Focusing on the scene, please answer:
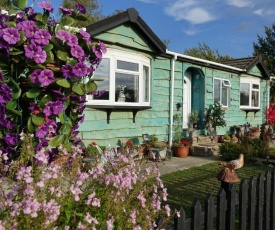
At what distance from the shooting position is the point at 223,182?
147 inches

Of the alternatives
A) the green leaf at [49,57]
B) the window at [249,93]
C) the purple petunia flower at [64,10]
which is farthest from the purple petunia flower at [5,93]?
the window at [249,93]

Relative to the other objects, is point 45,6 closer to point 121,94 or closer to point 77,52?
point 77,52

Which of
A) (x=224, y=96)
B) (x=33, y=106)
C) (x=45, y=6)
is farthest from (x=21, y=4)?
(x=224, y=96)

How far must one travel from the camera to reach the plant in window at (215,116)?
1209cm

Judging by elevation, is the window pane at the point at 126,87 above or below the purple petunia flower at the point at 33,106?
above

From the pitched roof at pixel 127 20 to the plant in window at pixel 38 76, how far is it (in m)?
5.24

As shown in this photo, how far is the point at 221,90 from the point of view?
13.4 m

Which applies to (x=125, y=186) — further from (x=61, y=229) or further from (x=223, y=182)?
(x=223, y=182)

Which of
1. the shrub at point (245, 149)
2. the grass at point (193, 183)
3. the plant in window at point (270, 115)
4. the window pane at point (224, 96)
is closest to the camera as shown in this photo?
the grass at point (193, 183)

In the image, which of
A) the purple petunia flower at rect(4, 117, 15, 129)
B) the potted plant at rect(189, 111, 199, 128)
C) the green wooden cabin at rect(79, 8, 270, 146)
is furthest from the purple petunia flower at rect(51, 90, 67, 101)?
the potted plant at rect(189, 111, 199, 128)

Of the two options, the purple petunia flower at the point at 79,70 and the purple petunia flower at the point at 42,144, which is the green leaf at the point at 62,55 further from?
the purple petunia flower at the point at 42,144

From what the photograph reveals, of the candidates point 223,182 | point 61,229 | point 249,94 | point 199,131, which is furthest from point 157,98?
point 61,229

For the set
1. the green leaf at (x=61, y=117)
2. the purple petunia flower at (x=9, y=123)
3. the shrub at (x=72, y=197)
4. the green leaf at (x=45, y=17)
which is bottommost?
the shrub at (x=72, y=197)

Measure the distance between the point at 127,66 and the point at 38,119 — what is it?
670cm
